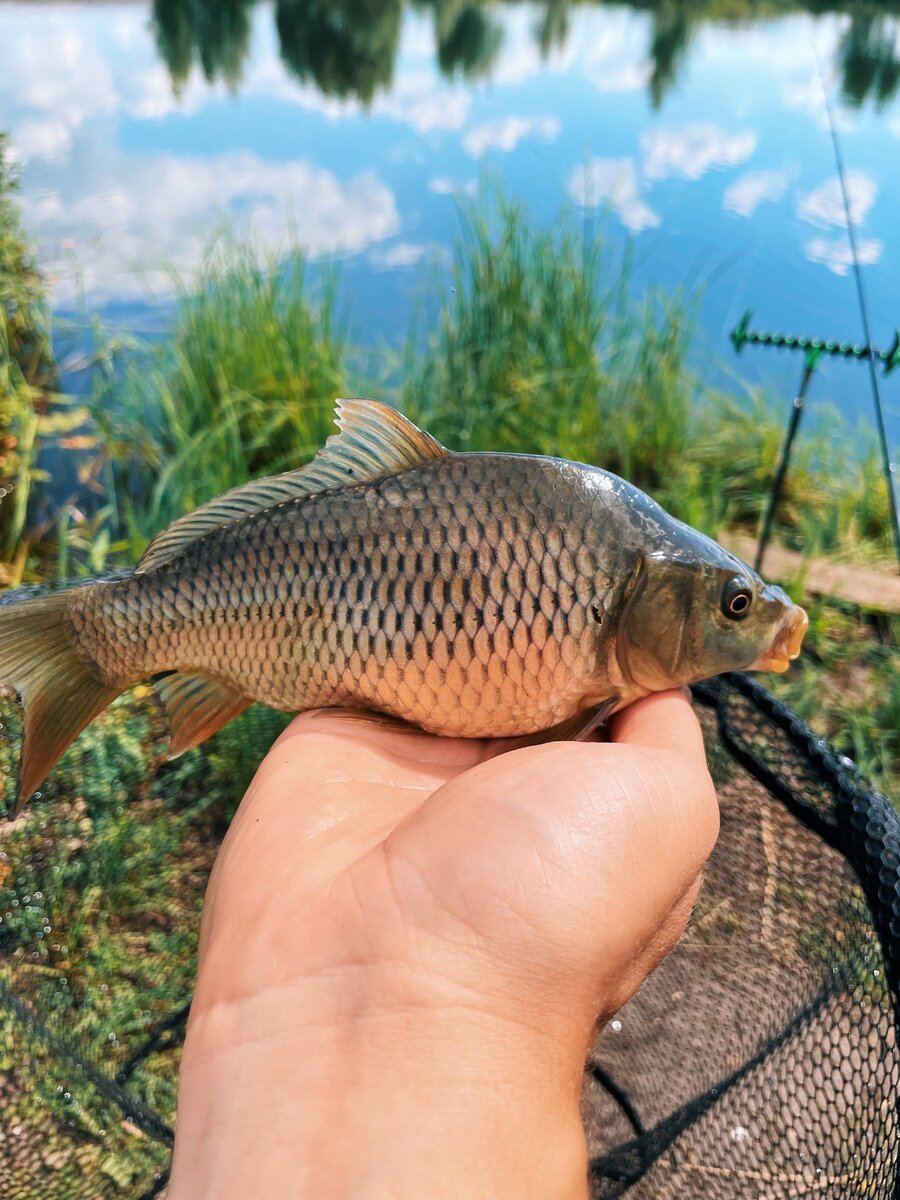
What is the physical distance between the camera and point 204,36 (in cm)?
1417

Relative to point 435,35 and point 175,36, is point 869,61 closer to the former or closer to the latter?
point 435,35

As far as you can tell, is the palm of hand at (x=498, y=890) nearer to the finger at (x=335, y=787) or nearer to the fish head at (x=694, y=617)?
the finger at (x=335, y=787)

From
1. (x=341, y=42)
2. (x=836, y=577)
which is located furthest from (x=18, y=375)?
(x=341, y=42)

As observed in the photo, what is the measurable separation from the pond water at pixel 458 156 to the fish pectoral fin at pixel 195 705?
3.44 m

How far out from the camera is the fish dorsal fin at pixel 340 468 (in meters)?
1.70

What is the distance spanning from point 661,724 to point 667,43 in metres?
16.3

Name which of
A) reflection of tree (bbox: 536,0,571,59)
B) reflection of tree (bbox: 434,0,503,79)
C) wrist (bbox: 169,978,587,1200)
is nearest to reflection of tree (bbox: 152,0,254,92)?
reflection of tree (bbox: 434,0,503,79)

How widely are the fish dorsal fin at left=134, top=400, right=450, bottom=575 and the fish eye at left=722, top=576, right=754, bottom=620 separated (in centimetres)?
61

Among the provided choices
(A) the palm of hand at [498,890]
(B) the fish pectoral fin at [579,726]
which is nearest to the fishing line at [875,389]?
(B) the fish pectoral fin at [579,726]

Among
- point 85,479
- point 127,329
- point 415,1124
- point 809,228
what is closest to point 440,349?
point 85,479

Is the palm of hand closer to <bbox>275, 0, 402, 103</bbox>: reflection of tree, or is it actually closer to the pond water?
the pond water

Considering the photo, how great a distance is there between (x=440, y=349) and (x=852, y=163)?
606cm

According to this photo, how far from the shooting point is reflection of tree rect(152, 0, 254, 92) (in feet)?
41.9

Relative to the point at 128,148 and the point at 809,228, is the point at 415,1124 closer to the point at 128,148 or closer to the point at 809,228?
→ the point at 809,228
